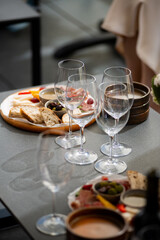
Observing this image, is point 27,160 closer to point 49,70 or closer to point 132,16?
point 132,16

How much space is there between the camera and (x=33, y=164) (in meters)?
1.57

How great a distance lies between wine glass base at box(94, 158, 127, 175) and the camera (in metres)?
1.54

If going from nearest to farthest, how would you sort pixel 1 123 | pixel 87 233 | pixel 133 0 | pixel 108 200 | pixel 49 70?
pixel 87 233 < pixel 108 200 < pixel 1 123 < pixel 133 0 < pixel 49 70

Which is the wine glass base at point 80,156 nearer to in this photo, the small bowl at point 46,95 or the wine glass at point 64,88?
the wine glass at point 64,88

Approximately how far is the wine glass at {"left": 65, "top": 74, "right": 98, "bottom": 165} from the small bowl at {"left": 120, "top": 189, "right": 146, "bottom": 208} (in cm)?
33

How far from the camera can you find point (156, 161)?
1603 mm

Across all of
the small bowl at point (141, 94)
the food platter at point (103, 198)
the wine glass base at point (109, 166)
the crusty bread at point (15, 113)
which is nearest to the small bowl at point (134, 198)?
the food platter at point (103, 198)

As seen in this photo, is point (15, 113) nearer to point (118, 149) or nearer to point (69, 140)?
point (69, 140)

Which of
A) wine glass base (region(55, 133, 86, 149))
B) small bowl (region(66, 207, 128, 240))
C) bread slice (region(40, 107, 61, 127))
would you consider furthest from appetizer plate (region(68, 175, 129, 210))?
bread slice (region(40, 107, 61, 127))

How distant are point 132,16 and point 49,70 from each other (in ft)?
4.10

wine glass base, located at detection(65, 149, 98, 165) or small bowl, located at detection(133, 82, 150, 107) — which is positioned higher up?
small bowl, located at detection(133, 82, 150, 107)

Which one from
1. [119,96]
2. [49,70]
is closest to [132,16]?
[49,70]

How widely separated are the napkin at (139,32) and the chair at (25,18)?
0.50 meters

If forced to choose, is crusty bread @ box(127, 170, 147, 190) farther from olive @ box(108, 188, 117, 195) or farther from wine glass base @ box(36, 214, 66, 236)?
wine glass base @ box(36, 214, 66, 236)
